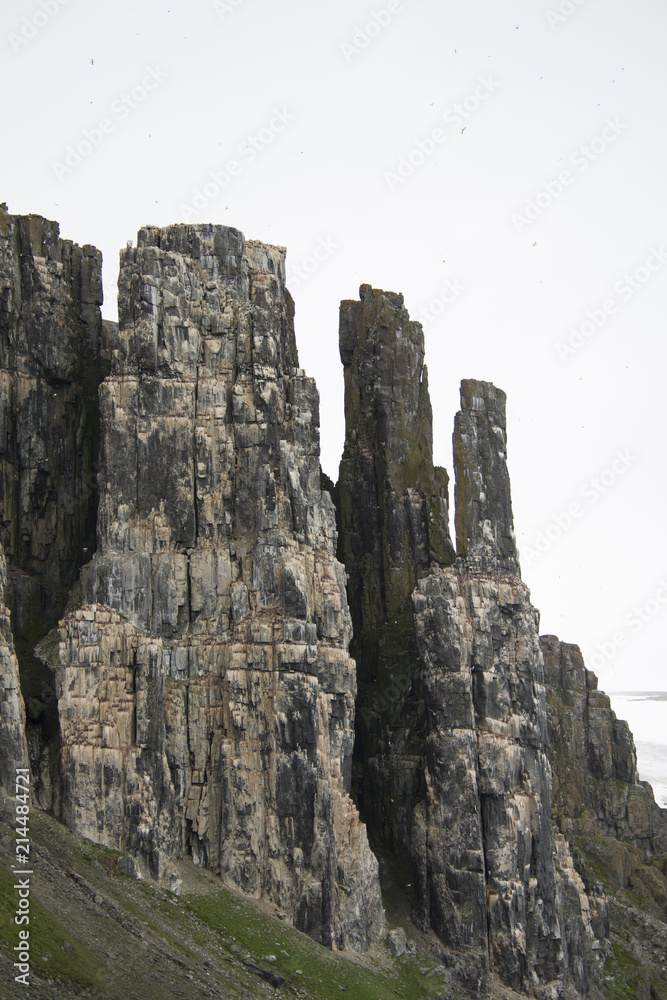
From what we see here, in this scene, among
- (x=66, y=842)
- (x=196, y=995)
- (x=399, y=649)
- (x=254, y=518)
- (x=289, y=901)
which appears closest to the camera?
(x=196, y=995)

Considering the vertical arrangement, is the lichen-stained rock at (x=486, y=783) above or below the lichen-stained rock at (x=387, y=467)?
below

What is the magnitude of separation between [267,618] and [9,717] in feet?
72.0

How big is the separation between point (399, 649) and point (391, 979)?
31812 millimetres

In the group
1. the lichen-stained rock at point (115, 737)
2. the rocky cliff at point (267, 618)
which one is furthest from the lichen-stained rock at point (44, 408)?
the lichen-stained rock at point (115, 737)

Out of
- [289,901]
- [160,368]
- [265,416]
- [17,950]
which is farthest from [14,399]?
[17,950]

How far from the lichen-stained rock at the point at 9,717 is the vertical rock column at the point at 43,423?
32.6 feet

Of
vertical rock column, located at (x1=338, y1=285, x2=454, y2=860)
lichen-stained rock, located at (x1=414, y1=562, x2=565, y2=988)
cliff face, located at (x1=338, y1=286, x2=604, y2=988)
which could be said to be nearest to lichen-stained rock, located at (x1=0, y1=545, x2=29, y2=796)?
vertical rock column, located at (x1=338, y1=285, x2=454, y2=860)

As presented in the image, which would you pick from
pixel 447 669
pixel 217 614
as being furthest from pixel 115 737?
pixel 447 669

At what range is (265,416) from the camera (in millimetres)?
117188

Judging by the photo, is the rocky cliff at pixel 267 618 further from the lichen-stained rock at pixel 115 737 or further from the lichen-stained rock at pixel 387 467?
the lichen-stained rock at pixel 387 467

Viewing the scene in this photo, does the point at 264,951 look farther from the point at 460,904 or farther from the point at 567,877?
the point at 567,877

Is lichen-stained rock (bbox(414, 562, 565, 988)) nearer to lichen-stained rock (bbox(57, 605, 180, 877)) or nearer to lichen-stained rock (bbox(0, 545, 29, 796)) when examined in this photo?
lichen-stained rock (bbox(57, 605, 180, 877))

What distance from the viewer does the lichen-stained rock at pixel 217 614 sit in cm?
10669

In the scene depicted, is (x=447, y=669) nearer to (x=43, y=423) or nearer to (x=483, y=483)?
(x=483, y=483)
